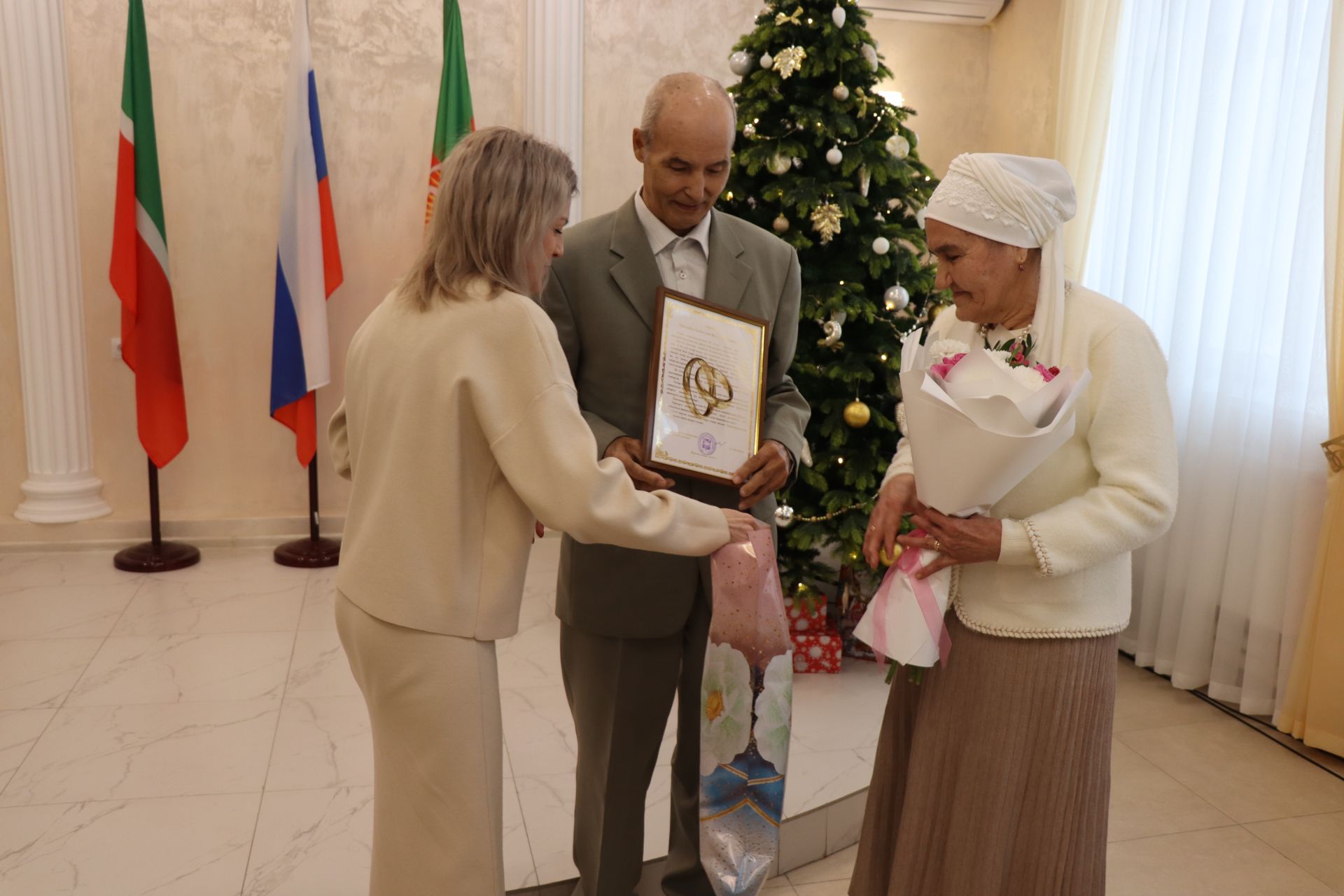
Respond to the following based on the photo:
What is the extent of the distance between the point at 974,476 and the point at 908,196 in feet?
8.23

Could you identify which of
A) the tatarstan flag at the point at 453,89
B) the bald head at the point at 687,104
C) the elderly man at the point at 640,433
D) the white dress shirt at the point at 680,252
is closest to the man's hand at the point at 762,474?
the elderly man at the point at 640,433

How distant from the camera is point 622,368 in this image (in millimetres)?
2197

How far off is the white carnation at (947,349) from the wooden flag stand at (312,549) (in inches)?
163

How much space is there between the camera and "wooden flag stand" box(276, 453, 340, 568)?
523cm

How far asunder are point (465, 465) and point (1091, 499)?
0.99 metres

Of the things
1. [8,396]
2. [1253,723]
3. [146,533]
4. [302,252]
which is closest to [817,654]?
[1253,723]

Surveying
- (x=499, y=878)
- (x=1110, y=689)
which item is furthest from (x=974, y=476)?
(x=499, y=878)

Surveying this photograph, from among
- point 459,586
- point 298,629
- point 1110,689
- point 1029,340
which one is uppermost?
point 1029,340

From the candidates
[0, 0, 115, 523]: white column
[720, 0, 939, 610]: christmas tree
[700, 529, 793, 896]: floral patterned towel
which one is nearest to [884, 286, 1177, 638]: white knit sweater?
[700, 529, 793, 896]: floral patterned towel

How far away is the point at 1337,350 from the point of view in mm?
Result: 3480

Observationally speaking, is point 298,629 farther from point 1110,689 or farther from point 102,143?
point 1110,689

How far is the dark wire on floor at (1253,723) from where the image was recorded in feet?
11.4

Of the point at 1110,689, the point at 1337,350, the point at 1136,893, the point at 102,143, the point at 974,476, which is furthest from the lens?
the point at 102,143

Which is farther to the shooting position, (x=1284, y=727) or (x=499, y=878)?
(x=1284, y=727)
